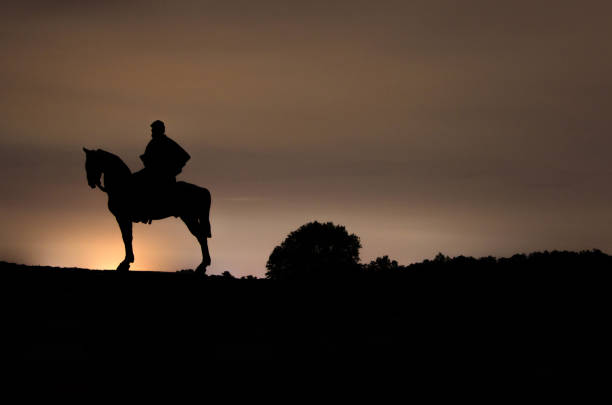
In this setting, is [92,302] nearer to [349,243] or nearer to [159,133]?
[159,133]

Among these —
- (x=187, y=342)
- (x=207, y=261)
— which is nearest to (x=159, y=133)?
(x=207, y=261)

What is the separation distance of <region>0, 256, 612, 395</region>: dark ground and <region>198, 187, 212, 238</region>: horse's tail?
1.99m

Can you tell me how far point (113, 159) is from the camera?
24109mm

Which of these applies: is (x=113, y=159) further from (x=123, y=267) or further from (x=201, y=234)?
(x=201, y=234)

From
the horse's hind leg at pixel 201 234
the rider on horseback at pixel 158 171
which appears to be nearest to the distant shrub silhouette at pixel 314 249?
the horse's hind leg at pixel 201 234

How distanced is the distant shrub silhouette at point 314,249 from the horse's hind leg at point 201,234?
120 ft

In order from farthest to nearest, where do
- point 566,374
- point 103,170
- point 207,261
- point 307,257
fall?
point 307,257
point 207,261
point 103,170
point 566,374

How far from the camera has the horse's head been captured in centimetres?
2394

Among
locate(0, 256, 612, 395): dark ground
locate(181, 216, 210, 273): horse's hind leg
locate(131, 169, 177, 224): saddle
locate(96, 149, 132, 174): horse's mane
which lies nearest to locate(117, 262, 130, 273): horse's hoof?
locate(0, 256, 612, 395): dark ground

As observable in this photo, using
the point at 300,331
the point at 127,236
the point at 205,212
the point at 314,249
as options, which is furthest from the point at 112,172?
the point at 314,249

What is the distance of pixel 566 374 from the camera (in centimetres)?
1648

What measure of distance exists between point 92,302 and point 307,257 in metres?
44.1

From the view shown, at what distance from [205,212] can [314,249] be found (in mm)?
39723

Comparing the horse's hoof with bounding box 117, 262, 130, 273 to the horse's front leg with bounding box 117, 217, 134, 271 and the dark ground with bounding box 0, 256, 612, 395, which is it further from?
the dark ground with bounding box 0, 256, 612, 395
